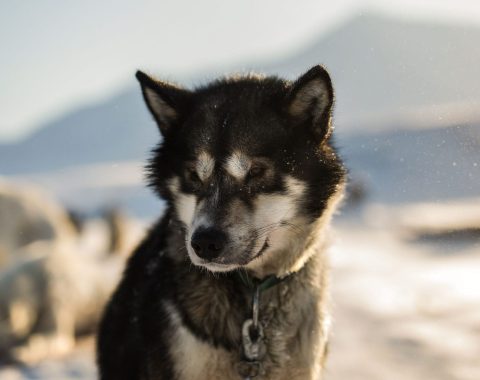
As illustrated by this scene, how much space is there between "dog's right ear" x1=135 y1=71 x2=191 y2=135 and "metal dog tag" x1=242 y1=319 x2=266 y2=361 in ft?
2.87

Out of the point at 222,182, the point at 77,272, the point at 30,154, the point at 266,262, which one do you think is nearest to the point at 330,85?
the point at 222,182

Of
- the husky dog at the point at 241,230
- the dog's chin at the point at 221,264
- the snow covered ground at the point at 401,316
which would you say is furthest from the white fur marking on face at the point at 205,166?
the snow covered ground at the point at 401,316

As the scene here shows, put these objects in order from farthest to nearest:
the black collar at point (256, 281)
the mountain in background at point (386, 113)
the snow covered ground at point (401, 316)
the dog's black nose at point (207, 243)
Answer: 1. the snow covered ground at point (401, 316)
2. the mountain in background at point (386, 113)
3. the black collar at point (256, 281)
4. the dog's black nose at point (207, 243)

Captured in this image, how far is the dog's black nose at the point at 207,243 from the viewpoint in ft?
7.64

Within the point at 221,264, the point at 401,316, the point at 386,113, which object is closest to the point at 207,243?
the point at 221,264

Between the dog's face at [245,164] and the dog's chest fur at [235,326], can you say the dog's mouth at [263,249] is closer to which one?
the dog's face at [245,164]

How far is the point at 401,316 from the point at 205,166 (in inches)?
124

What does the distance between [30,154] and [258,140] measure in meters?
49.0

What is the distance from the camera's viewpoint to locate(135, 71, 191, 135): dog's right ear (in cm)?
272

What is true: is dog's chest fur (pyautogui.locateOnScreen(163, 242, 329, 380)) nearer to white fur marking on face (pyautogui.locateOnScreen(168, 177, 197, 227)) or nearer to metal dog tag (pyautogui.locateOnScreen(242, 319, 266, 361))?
metal dog tag (pyautogui.locateOnScreen(242, 319, 266, 361))

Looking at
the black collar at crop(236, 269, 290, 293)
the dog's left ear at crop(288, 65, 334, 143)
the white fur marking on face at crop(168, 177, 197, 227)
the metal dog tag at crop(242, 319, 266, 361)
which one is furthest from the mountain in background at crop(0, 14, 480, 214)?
the metal dog tag at crop(242, 319, 266, 361)

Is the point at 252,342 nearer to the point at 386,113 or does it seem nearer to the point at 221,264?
the point at 221,264

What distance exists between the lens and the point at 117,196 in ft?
60.3

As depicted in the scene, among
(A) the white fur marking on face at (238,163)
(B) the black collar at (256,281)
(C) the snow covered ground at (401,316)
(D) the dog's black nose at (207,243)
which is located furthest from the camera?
(C) the snow covered ground at (401,316)
